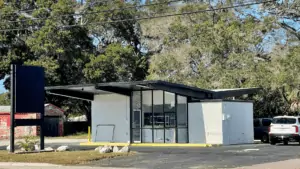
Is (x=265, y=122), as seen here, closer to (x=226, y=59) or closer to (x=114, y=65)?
(x=226, y=59)

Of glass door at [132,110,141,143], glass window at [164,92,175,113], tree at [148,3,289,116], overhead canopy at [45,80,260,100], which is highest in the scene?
tree at [148,3,289,116]

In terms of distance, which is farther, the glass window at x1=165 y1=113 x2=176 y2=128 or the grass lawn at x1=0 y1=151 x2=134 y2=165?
the glass window at x1=165 y1=113 x2=176 y2=128

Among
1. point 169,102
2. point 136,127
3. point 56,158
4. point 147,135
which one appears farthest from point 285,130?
point 56,158

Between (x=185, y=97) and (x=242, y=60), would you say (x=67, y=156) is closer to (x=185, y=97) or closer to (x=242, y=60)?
(x=185, y=97)

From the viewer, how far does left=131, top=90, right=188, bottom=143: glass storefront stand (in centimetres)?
3156

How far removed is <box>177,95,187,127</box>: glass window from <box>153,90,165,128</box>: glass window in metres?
1.27

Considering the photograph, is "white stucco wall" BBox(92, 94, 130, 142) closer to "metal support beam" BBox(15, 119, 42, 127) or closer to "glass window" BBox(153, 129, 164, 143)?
"glass window" BBox(153, 129, 164, 143)

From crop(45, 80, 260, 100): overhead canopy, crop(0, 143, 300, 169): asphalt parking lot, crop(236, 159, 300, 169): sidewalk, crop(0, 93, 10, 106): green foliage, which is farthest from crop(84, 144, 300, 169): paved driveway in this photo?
crop(0, 93, 10, 106): green foliage

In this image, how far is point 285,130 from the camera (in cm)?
2758

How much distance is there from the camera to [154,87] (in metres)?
29.8

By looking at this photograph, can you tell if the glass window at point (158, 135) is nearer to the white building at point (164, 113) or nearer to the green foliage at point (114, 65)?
the white building at point (164, 113)

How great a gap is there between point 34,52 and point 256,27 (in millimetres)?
24052

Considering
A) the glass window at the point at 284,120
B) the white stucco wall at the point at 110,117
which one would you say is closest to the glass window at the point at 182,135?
the white stucco wall at the point at 110,117

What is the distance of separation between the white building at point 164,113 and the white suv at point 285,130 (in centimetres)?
326
